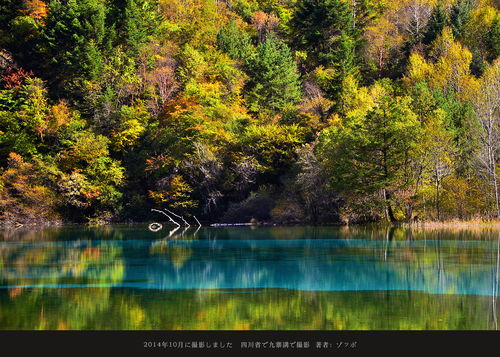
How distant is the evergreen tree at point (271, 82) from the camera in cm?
6775

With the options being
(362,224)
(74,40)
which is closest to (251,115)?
(74,40)

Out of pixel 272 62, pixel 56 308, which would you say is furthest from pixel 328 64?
pixel 56 308

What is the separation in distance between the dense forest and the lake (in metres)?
11.2

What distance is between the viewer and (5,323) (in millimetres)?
15992

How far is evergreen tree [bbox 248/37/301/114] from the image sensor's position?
222ft

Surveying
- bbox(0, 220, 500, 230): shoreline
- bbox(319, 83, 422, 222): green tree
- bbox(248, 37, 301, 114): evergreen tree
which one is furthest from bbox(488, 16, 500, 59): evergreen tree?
bbox(0, 220, 500, 230): shoreline

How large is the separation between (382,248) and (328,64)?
45630 mm

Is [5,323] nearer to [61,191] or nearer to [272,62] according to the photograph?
[61,191]

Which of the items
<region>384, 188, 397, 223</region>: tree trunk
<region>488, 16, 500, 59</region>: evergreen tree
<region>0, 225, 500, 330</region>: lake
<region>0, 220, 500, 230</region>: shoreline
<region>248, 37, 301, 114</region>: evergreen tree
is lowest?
<region>0, 225, 500, 330</region>: lake

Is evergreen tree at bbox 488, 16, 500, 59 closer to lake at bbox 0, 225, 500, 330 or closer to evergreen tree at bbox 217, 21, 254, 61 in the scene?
evergreen tree at bbox 217, 21, 254, 61

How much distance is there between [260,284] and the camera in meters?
21.3

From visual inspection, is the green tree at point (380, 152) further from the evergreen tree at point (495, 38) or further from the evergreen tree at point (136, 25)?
the evergreen tree at point (136, 25)

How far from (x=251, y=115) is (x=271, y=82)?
4.16 metres
